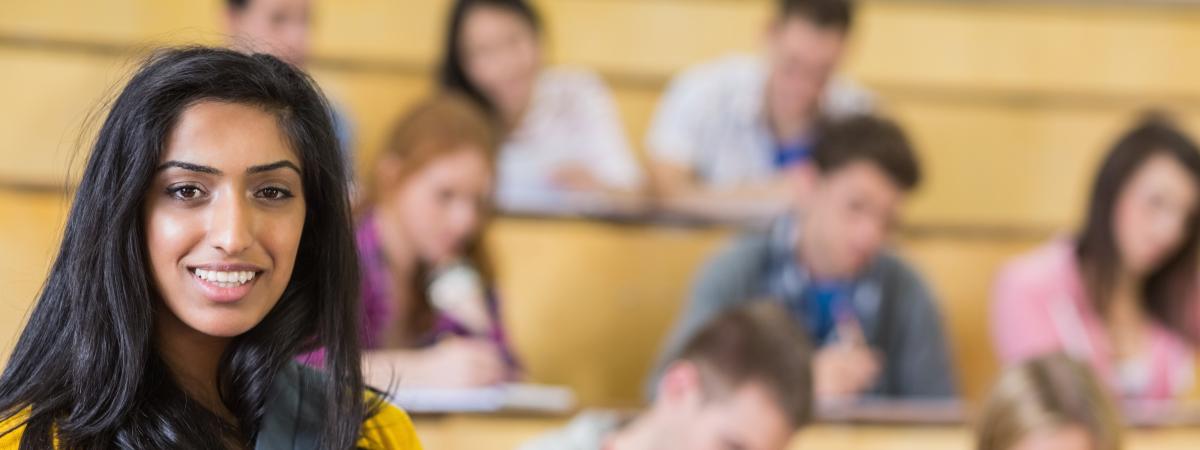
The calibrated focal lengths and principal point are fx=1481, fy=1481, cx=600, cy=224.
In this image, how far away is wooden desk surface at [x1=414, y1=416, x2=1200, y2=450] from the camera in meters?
1.16

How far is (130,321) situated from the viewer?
57cm

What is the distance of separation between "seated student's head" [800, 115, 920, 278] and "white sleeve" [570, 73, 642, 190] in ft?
1.24

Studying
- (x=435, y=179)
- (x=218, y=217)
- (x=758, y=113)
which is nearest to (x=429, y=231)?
(x=435, y=179)

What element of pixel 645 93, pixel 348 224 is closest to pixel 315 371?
pixel 348 224

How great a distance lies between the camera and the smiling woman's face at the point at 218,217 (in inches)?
22.6

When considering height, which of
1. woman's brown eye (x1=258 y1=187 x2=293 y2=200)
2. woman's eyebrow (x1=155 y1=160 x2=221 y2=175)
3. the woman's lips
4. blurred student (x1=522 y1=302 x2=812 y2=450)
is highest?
blurred student (x1=522 y1=302 x2=812 y2=450)

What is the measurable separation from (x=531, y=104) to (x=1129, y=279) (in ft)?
2.36

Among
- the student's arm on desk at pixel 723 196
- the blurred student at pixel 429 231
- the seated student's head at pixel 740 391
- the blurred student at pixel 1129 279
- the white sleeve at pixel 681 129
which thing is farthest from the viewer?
the white sleeve at pixel 681 129

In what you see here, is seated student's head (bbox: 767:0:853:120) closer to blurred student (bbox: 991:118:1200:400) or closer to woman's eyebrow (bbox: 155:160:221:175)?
blurred student (bbox: 991:118:1200:400)

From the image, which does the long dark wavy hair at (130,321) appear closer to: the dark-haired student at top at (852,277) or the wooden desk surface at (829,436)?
the wooden desk surface at (829,436)

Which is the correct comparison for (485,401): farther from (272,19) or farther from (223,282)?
(223,282)

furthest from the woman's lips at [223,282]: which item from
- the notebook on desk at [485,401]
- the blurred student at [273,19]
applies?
the blurred student at [273,19]

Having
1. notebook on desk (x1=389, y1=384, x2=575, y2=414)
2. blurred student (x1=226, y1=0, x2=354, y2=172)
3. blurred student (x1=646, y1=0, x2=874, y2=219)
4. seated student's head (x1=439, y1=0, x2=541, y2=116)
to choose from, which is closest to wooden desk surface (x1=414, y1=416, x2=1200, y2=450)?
notebook on desk (x1=389, y1=384, x2=575, y2=414)

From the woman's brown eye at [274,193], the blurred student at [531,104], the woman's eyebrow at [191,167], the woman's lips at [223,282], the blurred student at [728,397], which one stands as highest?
the blurred student at [531,104]
